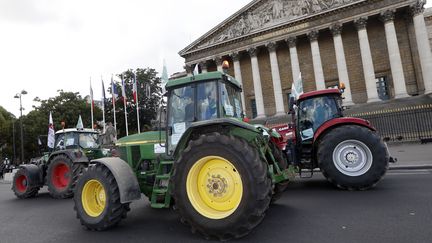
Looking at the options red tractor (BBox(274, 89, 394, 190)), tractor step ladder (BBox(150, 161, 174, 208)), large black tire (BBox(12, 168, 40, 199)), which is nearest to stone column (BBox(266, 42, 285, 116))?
red tractor (BBox(274, 89, 394, 190))

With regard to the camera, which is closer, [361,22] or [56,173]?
[56,173]

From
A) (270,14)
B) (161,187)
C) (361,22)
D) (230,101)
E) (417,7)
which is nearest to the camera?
(161,187)

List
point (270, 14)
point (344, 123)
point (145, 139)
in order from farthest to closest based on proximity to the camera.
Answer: point (270, 14) → point (344, 123) → point (145, 139)

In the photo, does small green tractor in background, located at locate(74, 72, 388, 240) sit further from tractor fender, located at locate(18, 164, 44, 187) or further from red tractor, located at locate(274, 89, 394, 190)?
tractor fender, located at locate(18, 164, 44, 187)

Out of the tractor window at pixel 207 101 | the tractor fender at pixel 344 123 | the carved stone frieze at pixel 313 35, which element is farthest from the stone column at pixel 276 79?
the tractor window at pixel 207 101

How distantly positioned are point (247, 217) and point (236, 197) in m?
0.37

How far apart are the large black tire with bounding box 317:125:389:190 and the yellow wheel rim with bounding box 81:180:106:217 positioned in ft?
16.2

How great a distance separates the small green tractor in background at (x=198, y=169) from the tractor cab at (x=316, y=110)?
270cm

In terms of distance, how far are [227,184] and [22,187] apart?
9.74 meters

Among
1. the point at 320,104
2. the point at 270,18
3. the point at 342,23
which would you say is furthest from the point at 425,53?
the point at 320,104

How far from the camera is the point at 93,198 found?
5199mm

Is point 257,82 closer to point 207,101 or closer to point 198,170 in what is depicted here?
point 207,101

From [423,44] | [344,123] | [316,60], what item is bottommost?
[344,123]

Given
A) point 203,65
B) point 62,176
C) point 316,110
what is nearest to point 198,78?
point 316,110
